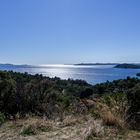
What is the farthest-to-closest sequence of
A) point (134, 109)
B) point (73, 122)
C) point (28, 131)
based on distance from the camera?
point (134, 109), point (73, 122), point (28, 131)

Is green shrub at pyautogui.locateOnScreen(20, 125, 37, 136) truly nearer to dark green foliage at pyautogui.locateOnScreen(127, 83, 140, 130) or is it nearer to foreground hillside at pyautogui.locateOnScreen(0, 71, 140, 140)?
foreground hillside at pyautogui.locateOnScreen(0, 71, 140, 140)

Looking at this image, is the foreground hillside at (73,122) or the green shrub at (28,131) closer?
the foreground hillside at (73,122)

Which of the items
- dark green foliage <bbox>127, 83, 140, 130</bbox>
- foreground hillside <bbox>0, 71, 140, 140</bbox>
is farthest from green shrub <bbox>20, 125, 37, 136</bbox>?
dark green foliage <bbox>127, 83, 140, 130</bbox>

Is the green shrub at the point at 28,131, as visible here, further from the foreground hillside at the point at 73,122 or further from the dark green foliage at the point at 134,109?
the dark green foliage at the point at 134,109

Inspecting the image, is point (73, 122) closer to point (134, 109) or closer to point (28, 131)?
point (28, 131)

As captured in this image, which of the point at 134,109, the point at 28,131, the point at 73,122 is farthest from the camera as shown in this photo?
the point at 134,109

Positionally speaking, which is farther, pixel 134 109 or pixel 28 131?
pixel 134 109

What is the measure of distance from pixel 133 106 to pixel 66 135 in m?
2.76

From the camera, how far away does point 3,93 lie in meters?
8.42

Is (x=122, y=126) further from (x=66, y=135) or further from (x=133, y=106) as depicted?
(x=133, y=106)

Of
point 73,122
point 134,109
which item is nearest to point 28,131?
point 73,122

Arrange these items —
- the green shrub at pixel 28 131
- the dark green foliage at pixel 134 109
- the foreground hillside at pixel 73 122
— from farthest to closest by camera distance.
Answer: the dark green foliage at pixel 134 109 < the green shrub at pixel 28 131 < the foreground hillside at pixel 73 122

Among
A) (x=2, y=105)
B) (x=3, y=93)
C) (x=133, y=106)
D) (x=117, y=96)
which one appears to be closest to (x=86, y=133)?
(x=117, y=96)

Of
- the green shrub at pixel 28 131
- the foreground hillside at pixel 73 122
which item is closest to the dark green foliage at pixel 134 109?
the foreground hillside at pixel 73 122
